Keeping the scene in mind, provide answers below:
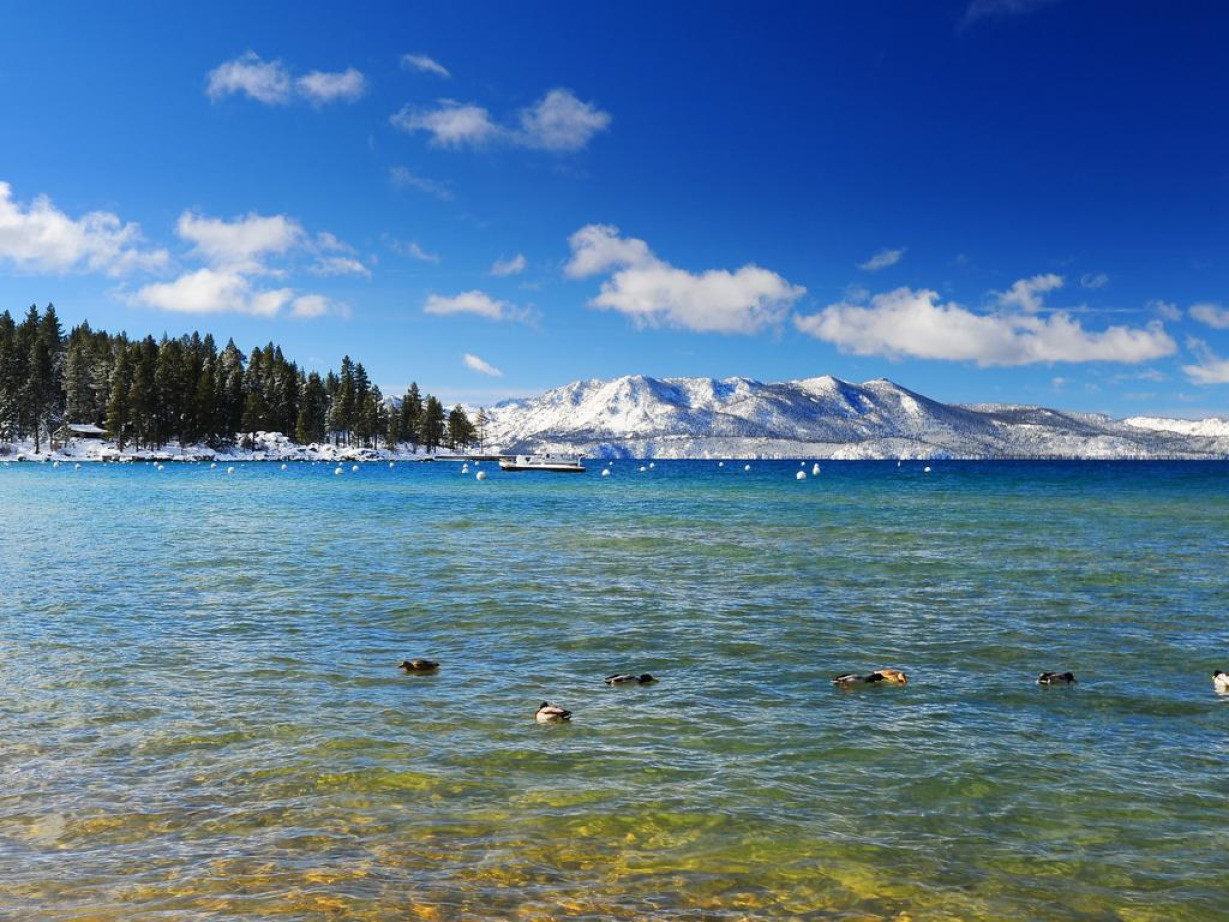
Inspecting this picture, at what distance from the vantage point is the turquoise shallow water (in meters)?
7.64

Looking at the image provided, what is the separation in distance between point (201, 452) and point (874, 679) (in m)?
169

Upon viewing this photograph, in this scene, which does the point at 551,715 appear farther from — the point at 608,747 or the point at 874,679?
the point at 874,679

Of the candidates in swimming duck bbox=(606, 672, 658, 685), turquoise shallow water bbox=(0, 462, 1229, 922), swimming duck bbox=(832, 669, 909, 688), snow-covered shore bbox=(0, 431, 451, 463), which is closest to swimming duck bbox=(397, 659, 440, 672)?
turquoise shallow water bbox=(0, 462, 1229, 922)

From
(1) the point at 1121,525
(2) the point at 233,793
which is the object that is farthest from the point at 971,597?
(1) the point at 1121,525

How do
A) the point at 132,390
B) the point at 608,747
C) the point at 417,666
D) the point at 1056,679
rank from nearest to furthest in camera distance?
the point at 608,747 < the point at 1056,679 < the point at 417,666 < the point at 132,390

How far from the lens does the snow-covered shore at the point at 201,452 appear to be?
480 ft

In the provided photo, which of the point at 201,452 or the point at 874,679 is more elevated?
the point at 201,452

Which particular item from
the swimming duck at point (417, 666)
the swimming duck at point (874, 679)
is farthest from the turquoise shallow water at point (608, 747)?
the swimming duck at point (874, 679)

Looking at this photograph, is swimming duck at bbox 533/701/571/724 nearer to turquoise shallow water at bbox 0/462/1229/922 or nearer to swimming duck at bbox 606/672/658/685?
turquoise shallow water at bbox 0/462/1229/922

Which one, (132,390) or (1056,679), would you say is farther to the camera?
(132,390)

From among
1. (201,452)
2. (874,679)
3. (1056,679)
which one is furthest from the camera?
(201,452)

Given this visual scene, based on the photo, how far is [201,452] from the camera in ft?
529

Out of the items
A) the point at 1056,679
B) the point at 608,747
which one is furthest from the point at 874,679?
the point at 608,747

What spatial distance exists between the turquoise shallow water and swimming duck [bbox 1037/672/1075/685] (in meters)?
0.19
